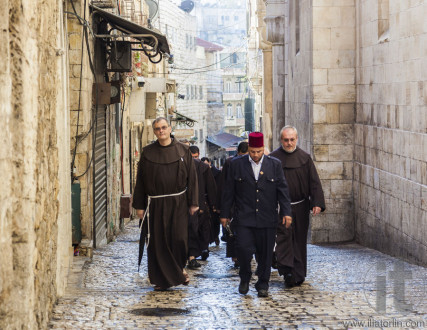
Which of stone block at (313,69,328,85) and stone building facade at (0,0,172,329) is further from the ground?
stone block at (313,69,328,85)

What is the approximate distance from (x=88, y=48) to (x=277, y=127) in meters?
11.9

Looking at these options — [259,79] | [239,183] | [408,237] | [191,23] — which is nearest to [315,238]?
[408,237]

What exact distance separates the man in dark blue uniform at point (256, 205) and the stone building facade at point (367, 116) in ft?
8.63

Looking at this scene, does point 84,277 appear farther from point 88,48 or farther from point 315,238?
point 315,238

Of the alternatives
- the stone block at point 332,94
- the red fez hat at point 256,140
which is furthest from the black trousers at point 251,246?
the stone block at point 332,94

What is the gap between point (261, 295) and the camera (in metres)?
8.30

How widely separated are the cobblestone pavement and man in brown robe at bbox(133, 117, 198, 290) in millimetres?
309

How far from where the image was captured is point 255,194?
27.7 feet

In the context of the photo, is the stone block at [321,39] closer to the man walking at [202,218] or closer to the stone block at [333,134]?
the stone block at [333,134]

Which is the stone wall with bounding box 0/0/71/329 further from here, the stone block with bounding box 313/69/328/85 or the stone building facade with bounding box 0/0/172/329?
the stone block with bounding box 313/69/328/85

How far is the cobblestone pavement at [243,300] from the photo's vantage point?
6793mm

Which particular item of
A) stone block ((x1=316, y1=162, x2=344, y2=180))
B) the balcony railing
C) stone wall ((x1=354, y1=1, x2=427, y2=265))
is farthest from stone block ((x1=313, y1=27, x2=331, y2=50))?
the balcony railing

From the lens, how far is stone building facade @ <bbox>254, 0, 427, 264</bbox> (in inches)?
429

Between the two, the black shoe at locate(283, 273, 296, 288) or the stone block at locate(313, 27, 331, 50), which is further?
the stone block at locate(313, 27, 331, 50)
